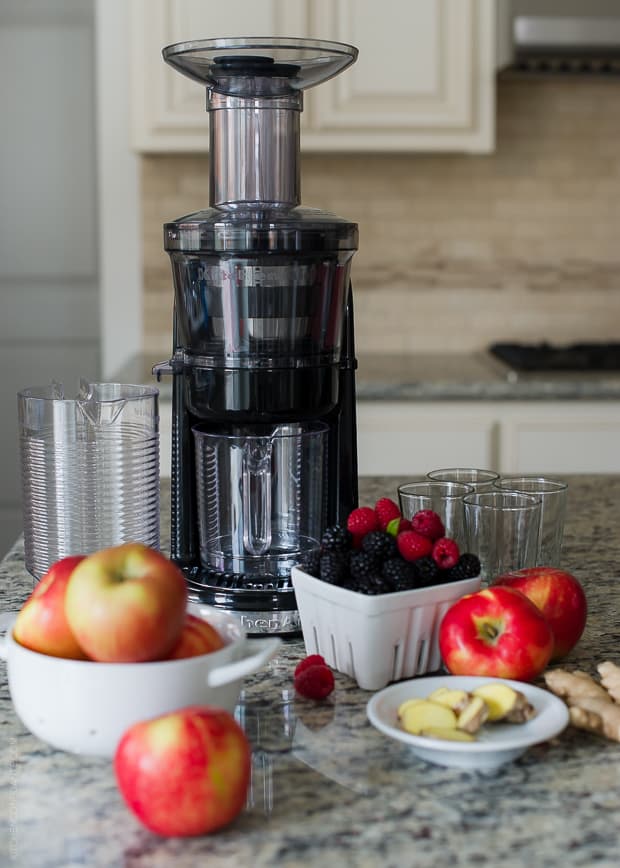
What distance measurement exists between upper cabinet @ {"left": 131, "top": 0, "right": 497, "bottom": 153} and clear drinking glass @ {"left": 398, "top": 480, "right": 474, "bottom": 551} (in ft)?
5.93

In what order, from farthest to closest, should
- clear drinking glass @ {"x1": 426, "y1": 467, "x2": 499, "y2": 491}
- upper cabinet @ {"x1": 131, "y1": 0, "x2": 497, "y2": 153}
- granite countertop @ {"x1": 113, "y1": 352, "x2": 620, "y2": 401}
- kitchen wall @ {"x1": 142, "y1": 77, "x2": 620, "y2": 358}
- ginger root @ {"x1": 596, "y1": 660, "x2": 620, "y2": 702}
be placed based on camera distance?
kitchen wall @ {"x1": 142, "y1": 77, "x2": 620, "y2": 358}, upper cabinet @ {"x1": 131, "y1": 0, "x2": 497, "y2": 153}, granite countertop @ {"x1": 113, "y1": 352, "x2": 620, "y2": 401}, clear drinking glass @ {"x1": 426, "y1": 467, "x2": 499, "y2": 491}, ginger root @ {"x1": 596, "y1": 660, "x2": 620, "y2": 702}

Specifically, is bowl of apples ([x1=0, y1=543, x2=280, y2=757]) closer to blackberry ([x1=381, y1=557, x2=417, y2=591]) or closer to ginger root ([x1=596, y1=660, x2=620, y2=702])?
blackberry ([x1=381, y1=557, x2=417, y2=591])

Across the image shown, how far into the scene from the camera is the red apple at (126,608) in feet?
2.81

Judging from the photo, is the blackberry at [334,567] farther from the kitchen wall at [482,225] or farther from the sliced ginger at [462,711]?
the kitchen wall at [482,225]

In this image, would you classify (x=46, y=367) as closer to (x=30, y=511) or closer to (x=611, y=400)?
(x=611, y=400)

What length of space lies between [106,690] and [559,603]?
45 centimetres

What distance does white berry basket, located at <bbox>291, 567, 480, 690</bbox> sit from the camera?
3.42ft

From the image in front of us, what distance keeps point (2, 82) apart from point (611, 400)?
202cm

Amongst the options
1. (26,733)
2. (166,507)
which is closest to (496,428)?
(166,507)

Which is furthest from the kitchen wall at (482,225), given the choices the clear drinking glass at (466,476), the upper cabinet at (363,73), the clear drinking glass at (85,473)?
the clear drinking glass at (85,473)

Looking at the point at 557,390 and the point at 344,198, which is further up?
the point at 344,198

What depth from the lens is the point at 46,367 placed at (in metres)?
3.62

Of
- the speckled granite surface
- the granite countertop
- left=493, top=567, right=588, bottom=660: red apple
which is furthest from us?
the granite countertop

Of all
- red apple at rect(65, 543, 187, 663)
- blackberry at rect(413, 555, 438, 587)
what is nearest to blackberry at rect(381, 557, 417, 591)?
blackberry at rect(413, 555, 438, 587)
